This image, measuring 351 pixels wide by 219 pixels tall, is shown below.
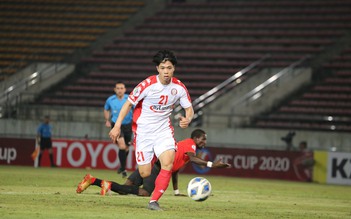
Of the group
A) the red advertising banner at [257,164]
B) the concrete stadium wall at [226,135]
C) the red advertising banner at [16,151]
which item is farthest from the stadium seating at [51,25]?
the red advertising banner at [257,164]

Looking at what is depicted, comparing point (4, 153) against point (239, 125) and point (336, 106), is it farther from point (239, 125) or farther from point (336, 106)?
point (336, 106)

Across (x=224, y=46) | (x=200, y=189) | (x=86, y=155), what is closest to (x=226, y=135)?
(x=86, y=155)

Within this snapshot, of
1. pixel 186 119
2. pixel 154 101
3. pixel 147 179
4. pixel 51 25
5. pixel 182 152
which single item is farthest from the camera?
pixel 51 25

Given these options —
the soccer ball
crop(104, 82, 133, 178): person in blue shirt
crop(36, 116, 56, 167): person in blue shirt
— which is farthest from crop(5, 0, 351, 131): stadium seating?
the soccer ball

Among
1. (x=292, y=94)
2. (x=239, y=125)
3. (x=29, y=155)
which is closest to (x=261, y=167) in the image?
(x=239, y=125)

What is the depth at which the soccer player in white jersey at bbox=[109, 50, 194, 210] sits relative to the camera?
40.7 feet

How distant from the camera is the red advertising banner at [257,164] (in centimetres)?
2814

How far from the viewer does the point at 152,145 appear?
41.9 feet

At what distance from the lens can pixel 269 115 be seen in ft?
105

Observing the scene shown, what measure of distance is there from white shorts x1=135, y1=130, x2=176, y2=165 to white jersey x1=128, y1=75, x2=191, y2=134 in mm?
90

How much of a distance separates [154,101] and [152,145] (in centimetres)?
67

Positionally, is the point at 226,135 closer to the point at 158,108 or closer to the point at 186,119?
the point at 158,108

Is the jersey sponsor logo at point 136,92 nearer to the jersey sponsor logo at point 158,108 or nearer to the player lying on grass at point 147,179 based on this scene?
the jersey sponsor logo at point 158,108

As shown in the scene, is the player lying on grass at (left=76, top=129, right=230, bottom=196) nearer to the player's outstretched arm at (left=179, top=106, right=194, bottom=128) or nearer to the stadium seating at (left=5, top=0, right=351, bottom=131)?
the player's outstretched arm at (left=179, top=106, right=194, bottom=128)
